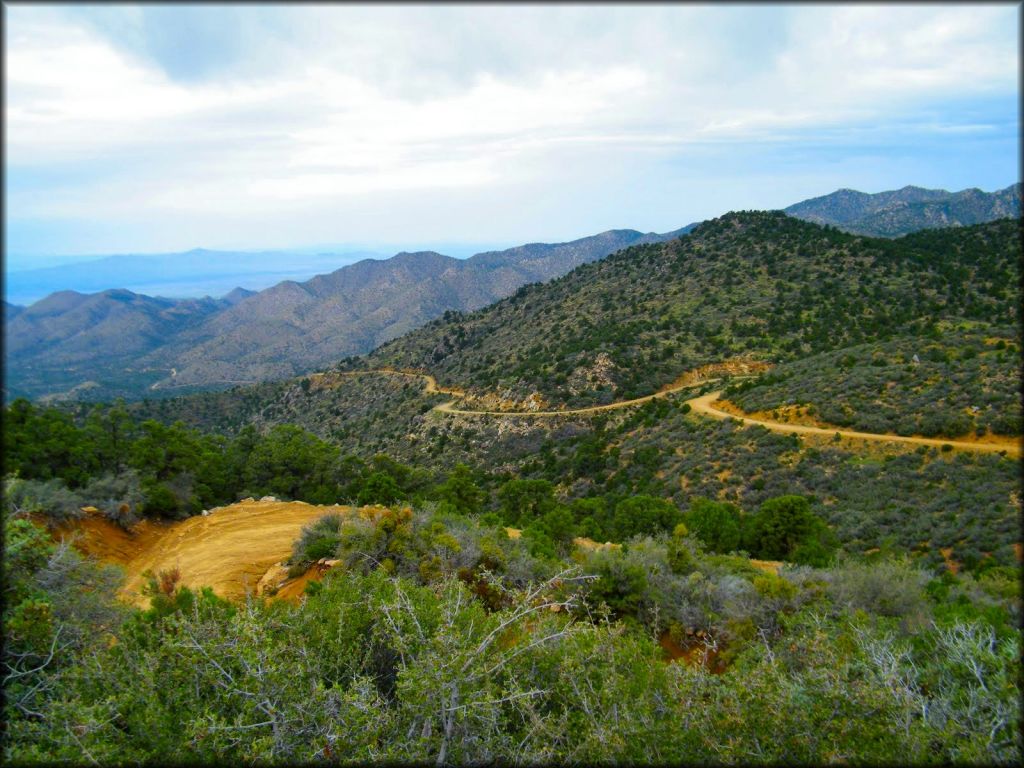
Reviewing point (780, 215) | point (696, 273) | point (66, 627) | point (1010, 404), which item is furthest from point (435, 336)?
point (66, 627)

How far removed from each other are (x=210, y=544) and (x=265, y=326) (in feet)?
525

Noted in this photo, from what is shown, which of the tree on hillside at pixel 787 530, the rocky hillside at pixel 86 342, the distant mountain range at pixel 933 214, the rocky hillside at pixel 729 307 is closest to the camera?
the tree on hillside at pixel 787 530

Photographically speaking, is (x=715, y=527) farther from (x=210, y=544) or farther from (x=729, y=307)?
(x=729, y=307)

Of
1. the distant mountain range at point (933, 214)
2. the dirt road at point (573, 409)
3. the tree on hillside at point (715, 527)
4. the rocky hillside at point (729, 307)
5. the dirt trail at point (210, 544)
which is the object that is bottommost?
the dirt road at point (573, 409)

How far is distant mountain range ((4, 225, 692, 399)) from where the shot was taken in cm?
13138

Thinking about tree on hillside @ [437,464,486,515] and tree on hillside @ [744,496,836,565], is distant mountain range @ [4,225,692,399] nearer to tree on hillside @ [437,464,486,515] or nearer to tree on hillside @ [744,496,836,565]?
tree on hillside @ [437,464,486,515]

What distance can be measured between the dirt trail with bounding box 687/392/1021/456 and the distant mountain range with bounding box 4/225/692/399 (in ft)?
367

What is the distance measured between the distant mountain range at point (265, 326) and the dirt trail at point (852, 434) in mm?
111951

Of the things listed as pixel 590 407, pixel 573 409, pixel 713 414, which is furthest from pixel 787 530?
pixel 573 409

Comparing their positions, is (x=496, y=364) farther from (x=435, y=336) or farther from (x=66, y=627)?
(x=66, y=627)

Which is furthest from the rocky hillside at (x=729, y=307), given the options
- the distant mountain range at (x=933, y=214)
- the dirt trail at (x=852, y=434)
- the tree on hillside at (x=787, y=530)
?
the distant mountain range at (x=933, y=214)

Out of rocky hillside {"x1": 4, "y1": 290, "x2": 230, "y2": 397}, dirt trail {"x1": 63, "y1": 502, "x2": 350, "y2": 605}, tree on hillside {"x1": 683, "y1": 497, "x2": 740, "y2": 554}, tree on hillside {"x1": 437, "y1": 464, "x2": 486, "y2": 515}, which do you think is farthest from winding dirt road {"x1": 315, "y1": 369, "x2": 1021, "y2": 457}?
rocky hillside {"x1": 4, "y1": 290, "x2": 230, "y2": 397}

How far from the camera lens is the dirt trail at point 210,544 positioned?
14.4 meters

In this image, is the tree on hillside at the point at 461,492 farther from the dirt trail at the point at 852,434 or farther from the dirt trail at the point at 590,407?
the dirt trail at the point at 590,407
